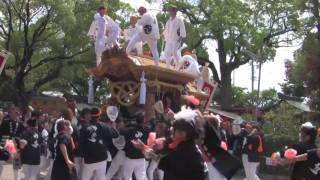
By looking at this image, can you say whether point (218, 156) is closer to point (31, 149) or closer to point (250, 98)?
Answer: point (31, 149)

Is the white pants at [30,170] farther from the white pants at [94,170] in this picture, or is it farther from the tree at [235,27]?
the tree at [235,27]

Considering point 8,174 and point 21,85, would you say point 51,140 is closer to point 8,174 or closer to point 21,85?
point 8,174

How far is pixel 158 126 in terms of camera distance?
41.9ft

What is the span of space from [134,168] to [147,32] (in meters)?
4.60

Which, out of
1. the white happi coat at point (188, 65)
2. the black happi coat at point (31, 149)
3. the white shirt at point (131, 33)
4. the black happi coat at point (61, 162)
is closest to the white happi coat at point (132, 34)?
the white shirt at point (131, 33)

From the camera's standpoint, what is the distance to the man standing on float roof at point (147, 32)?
15258 mm

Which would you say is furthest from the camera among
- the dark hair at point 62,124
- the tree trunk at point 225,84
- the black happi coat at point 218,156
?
the tree trunk at point 225,84

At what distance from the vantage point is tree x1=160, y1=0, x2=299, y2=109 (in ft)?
122

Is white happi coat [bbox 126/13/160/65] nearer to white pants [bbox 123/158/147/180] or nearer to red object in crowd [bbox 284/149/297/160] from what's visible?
white pants [bbox 123/158/147/180]

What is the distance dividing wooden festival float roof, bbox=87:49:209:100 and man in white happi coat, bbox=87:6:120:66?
1.55ft

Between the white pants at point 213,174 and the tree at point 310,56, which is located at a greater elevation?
the tree at point 310,56

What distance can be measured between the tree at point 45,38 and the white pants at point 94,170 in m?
22.6

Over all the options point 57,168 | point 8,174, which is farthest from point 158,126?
point 8,174

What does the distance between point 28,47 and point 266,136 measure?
653 inches
